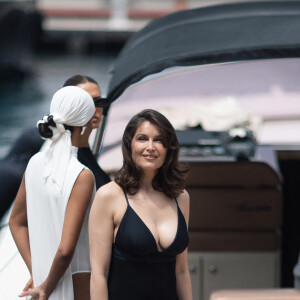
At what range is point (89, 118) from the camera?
6.47ft

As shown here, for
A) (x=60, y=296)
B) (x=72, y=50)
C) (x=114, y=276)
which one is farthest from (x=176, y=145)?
(x=72, y=50)

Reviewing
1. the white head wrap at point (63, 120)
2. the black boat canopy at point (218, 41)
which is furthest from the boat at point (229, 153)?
the white head wrap at point (63, 120)

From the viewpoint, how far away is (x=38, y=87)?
1780 centimetres

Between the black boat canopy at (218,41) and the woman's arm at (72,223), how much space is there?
0.80 m

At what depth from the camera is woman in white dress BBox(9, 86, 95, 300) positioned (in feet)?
6.12

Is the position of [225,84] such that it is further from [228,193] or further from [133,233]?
[133,233]

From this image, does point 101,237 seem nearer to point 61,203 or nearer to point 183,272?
point 61,203

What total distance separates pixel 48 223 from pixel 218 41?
A: 4.05ft

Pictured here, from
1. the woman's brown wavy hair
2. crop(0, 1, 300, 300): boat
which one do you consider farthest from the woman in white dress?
crop(0, 1, 300, 300): boat

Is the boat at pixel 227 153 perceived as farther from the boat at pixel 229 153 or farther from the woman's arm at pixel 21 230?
the woman's arm at pixel 21 230

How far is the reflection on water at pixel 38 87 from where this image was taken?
14.0 m

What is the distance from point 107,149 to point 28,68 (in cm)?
1639

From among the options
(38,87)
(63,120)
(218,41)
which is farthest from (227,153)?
(38,87)

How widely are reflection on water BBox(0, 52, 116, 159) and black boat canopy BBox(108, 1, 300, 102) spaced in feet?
28.0
